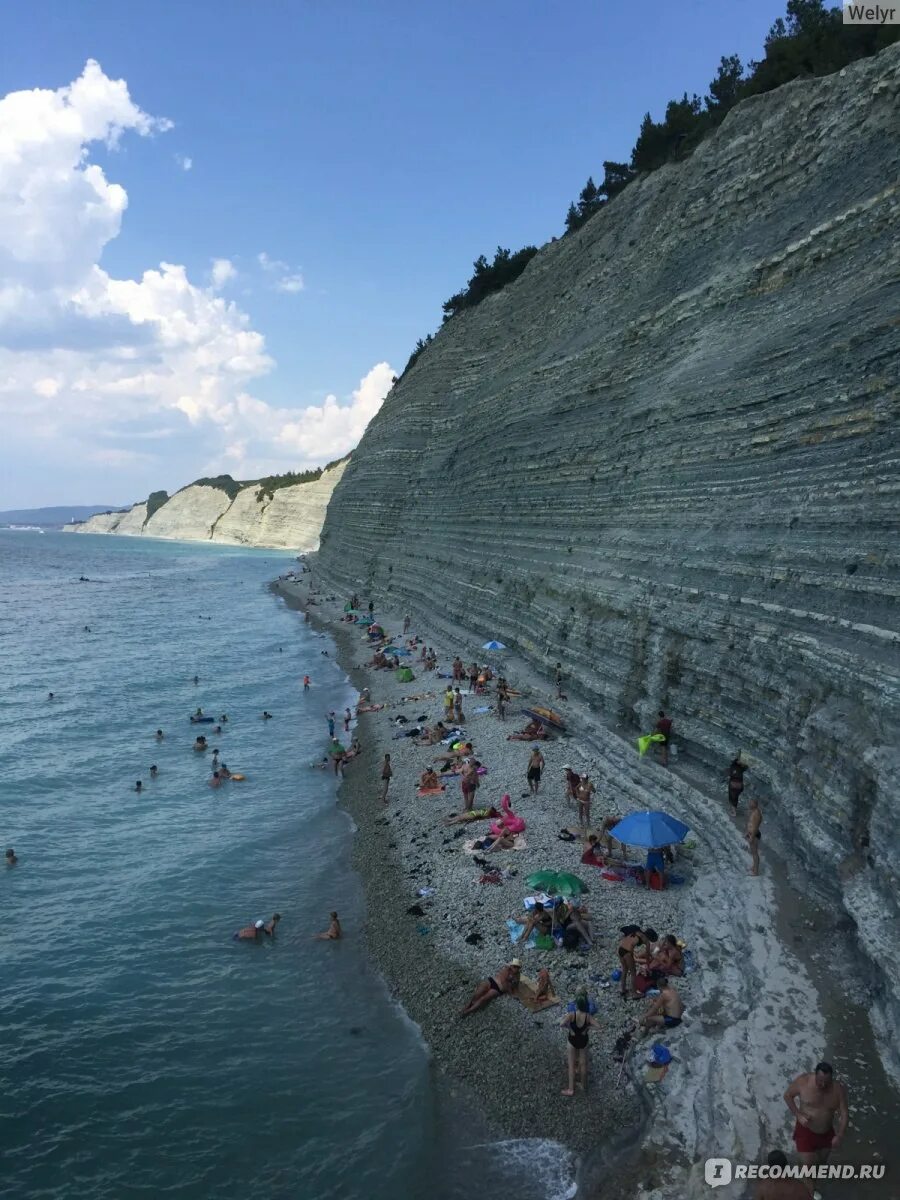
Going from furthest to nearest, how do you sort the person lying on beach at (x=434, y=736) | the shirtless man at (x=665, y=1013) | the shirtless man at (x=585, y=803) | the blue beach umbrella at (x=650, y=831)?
the person lying on beach at (x=434, y=736)
the shirtless man at (x=585, y=803)
the blue beach umbrella at (x=650, y=831)
the shirtless man at (x=665, y=1013)

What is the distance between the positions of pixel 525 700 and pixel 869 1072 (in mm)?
16967

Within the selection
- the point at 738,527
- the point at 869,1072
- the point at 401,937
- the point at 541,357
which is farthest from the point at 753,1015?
the point at 541,357

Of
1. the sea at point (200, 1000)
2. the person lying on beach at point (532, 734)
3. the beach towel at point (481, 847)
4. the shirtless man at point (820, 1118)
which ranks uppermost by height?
the shirtless man at point (820, 1118)

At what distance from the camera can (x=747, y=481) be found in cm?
1802

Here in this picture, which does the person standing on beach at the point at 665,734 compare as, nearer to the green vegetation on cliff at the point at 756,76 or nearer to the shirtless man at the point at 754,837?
the shirtless man at the point at 754,837

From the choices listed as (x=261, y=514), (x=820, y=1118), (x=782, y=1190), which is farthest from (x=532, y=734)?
(x=261, y=514)

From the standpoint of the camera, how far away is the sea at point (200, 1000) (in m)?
9.12

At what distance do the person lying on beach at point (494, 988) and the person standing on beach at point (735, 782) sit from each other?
573 centimetres

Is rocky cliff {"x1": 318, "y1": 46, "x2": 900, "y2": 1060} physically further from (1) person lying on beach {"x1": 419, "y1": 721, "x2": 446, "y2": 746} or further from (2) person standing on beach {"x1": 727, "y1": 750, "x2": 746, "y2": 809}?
(1) person lying on beach {"x1": 419, "y1": 721, "x2": 446, "y2": 746}

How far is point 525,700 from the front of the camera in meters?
25.0

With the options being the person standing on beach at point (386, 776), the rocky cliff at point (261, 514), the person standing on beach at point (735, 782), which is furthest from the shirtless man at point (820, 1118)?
the rocky cliff at point (261, 514)

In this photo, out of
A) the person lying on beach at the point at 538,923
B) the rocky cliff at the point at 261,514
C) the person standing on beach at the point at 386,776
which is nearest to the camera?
the person lying on beach at the point at 538,923

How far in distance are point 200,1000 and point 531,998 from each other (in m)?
5.67

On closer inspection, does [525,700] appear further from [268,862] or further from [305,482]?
[305,482]
